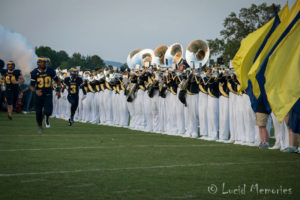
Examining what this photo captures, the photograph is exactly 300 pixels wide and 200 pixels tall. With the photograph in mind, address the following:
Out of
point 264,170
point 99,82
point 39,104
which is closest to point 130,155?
point 264,170

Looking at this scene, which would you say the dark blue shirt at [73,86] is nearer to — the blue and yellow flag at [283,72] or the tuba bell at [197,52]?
the tuba bell at [197,52]

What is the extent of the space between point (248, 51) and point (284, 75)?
202 centimetres

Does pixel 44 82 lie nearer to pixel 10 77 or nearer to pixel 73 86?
pixel 73 86

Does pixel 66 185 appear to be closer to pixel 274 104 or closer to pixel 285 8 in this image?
pixel 274 104

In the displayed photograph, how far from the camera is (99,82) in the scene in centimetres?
2545

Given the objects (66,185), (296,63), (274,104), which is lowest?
(66,185)

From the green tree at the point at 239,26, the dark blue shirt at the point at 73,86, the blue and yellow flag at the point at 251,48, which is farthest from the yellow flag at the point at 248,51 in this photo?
the green tree at the point at 239,26

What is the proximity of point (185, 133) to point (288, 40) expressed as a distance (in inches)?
337

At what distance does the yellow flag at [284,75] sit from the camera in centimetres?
904

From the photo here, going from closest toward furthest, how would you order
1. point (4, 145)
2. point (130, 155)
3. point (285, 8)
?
1. point (285, 8)
2. point (130, 155)
3. point (4, 145)

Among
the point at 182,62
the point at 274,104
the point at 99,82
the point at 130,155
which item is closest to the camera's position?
the point at 274,104

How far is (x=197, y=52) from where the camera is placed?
19656mm

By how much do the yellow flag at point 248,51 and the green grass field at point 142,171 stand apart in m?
1.70

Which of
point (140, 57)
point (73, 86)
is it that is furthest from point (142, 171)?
point (140, 57)
